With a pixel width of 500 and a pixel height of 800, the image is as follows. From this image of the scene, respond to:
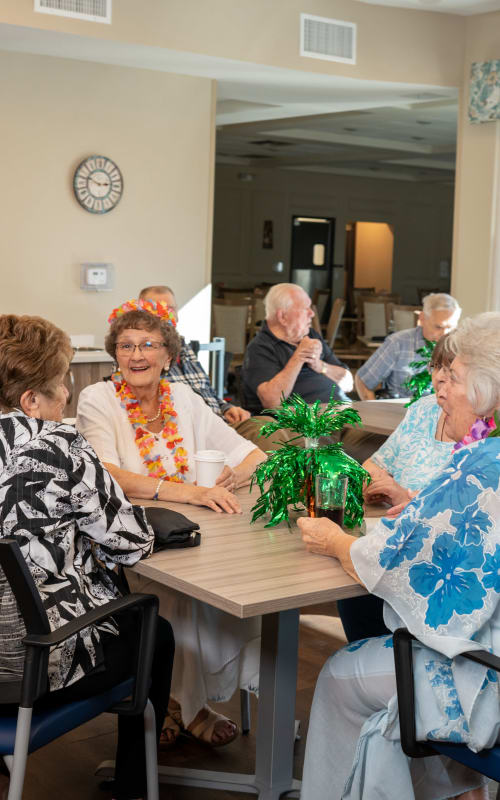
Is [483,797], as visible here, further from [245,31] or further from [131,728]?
[245,31]

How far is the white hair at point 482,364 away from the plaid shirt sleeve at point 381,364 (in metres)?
3.19

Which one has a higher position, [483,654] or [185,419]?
[185,419]

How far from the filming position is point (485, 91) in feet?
22.2

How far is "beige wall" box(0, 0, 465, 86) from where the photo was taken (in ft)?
18.2

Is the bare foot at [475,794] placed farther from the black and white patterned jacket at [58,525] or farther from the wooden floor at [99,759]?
the black and white patterned jacket at [58,525]

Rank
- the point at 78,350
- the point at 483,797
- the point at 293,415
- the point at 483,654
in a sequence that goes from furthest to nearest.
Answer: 1. the point at 78,350
2. the point at 293,415
3. the point at 483,797
4. the point at 483,654

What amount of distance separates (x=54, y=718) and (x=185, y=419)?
1.24m

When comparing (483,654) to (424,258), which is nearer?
(483,654)

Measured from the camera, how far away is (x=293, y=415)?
2357mm

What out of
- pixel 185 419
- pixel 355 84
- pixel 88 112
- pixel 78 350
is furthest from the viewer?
pixel 355 84

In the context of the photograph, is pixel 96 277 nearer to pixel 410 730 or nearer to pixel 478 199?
pixel 478 199

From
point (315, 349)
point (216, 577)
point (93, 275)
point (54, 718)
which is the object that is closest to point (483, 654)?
point (216, 577)

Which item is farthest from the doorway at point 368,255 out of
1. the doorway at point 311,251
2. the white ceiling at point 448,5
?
the white ceiling at point 448,5

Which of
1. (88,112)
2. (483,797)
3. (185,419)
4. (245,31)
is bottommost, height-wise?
(483,797)
